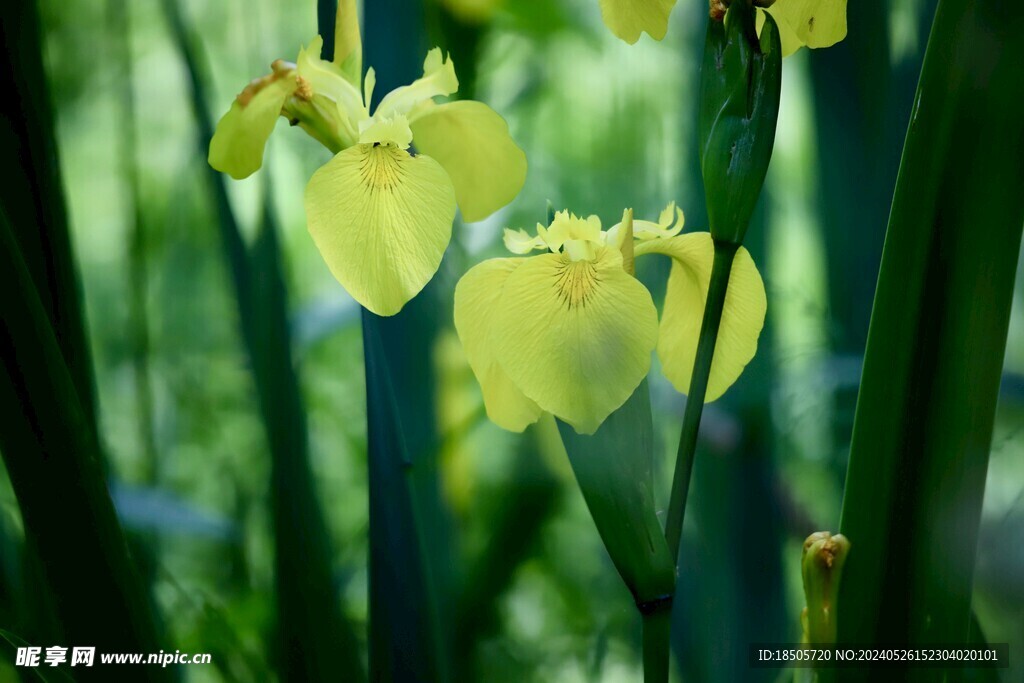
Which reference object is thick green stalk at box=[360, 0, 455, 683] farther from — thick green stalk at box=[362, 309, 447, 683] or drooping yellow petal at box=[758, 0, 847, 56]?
drooping yellow petal at box=[758, 0, 847, 56]

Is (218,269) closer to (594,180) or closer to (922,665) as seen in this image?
(594,180)

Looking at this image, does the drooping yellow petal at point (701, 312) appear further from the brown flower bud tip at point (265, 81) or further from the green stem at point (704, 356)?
the brown flower bud tip at point (265, 81)

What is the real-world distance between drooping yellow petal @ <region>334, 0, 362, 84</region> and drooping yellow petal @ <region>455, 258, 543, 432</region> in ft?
0.43

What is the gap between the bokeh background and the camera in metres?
0.42

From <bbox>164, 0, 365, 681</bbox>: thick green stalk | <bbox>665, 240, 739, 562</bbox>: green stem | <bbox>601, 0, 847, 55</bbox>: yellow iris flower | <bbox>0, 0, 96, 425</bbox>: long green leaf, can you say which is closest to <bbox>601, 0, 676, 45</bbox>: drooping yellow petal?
<bbox>601, 0, 847, 55</bbox>: yellow iris flower

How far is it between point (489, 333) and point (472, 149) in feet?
0.40

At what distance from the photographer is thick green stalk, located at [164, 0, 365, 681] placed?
44 cm

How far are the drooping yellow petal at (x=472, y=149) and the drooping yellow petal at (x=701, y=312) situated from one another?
0.33 feet

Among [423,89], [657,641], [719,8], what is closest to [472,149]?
[423,89]

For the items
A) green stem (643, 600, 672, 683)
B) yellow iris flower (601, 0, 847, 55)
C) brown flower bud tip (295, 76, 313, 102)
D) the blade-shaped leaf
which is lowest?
green stem (643, 600, 672, 683)

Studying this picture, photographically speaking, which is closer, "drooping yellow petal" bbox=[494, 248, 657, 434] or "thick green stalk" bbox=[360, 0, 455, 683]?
"drooping yellow petal" bbox=[494, 248, 657, 434]

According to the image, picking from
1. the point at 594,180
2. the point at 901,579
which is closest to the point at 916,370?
the point at 901,579

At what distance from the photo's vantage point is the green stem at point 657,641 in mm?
308

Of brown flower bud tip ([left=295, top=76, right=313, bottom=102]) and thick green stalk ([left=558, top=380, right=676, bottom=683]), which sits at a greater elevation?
brown flower bud tip ([left=295, top=76, right=313, bottom=102])
